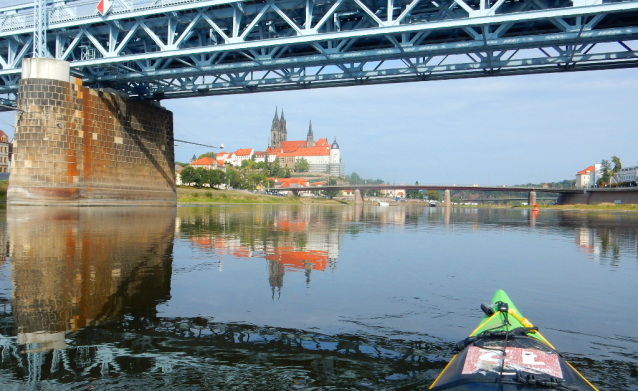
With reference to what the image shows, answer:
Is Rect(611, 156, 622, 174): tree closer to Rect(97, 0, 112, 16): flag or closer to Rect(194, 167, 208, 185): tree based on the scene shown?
Rect(194, 167, 208, 185): tree

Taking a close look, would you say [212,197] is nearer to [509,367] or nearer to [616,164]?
[509,367]

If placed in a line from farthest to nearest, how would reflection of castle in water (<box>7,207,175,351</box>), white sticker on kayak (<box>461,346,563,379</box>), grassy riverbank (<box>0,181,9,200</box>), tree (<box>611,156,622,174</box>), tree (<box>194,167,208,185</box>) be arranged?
1. tree (<box>611,156,622,174</box>)
2. tree (<box>194,167,208,185</box>)
3. grassy riverbank (<box>0,181,9,200</box>)
4. reflection of castle in water (<box>7,207,175,351</box>)
5. white sticker on kayak (<box>461,346,563,379</box>)

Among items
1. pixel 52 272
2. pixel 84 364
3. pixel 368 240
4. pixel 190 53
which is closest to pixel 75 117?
pixel 190 53

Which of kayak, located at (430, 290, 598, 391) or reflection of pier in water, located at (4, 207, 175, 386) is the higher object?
kayak, located at (430, 290, 598, 391)

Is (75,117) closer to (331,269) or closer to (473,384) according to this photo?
(331,269)

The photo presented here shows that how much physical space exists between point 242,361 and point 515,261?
10.4 metres

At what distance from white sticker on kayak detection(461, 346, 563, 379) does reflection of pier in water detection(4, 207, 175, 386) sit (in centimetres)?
363

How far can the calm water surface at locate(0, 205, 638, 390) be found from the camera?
4.60 metres

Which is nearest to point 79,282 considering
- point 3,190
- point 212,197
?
point 3,190

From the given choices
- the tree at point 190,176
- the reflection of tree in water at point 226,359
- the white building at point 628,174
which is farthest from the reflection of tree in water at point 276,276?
the white building at point 628,174

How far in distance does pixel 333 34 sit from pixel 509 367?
25578 millimetres

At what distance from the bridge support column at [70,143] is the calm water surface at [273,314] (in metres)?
23.8

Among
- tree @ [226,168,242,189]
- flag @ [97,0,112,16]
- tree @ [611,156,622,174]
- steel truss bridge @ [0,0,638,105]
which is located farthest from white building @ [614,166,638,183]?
flag @ [97,0,112,16]

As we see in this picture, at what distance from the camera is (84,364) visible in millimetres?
4629
